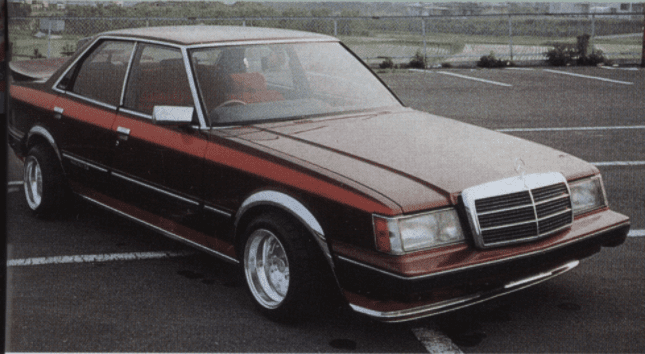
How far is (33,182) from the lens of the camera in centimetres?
519

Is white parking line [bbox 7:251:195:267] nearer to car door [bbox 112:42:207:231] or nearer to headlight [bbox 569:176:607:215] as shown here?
car door [bbox 112:42:207:231]

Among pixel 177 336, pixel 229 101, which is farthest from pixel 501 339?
pixel 229 101

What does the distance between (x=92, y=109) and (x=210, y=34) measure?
2.85 ft

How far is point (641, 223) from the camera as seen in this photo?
5125mm

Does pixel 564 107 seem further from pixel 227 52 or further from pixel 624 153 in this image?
pixel 227 52

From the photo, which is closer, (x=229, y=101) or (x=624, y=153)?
(x=229, y=101)

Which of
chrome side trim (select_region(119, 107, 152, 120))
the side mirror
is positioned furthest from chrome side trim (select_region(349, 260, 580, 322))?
chrome side trim (select_region(119, 107, 152, 120))

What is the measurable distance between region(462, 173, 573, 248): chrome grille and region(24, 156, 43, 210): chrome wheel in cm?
317

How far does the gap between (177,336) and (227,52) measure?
5.39 feet

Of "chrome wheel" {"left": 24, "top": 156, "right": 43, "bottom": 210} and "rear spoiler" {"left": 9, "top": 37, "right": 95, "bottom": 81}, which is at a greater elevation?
"rear spoiler" {"left": 9, "top": 37, "right": 95, "bottom": 81}

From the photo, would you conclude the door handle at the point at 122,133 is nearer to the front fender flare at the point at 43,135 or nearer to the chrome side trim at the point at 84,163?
the chrome side trim at the point at 84,163

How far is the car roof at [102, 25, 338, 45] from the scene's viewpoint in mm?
4281

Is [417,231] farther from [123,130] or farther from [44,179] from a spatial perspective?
[44,179]

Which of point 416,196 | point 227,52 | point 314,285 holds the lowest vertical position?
Result: point 314,285
